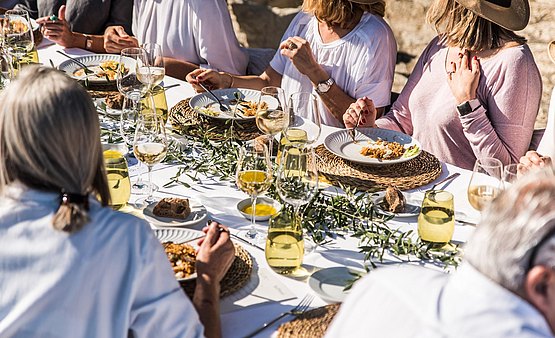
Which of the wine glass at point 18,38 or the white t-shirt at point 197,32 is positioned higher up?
the wine glass at point 18,38

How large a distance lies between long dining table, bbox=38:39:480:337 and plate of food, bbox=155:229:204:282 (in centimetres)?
11

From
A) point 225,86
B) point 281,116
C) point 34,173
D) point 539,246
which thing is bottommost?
point 225,86

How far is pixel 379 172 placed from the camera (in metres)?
2.66

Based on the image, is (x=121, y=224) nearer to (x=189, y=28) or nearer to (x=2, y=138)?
(x=2, y=138)

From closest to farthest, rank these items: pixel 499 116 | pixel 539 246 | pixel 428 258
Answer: pixel 539 246 < pixel 428 258 < pixel 499 116

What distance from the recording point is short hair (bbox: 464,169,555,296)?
3.89 ft

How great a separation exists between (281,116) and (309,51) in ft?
2.93

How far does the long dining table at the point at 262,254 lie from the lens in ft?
6.17

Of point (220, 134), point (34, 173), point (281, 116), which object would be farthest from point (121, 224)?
point (220, 134)

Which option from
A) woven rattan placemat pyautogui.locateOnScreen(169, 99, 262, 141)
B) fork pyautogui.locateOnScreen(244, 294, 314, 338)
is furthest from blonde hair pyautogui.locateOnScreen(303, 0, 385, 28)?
fork pyautogui.locateOnScreen(244, 294, 314, 338)

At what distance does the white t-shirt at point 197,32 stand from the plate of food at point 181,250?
202cm

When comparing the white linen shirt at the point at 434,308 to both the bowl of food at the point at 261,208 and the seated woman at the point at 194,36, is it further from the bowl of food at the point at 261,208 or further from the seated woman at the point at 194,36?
the seated woman at the point at 194,36

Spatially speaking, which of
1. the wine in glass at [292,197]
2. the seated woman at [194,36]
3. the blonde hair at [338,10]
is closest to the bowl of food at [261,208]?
the wine in glass at [292,197]

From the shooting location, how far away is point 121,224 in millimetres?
1640
